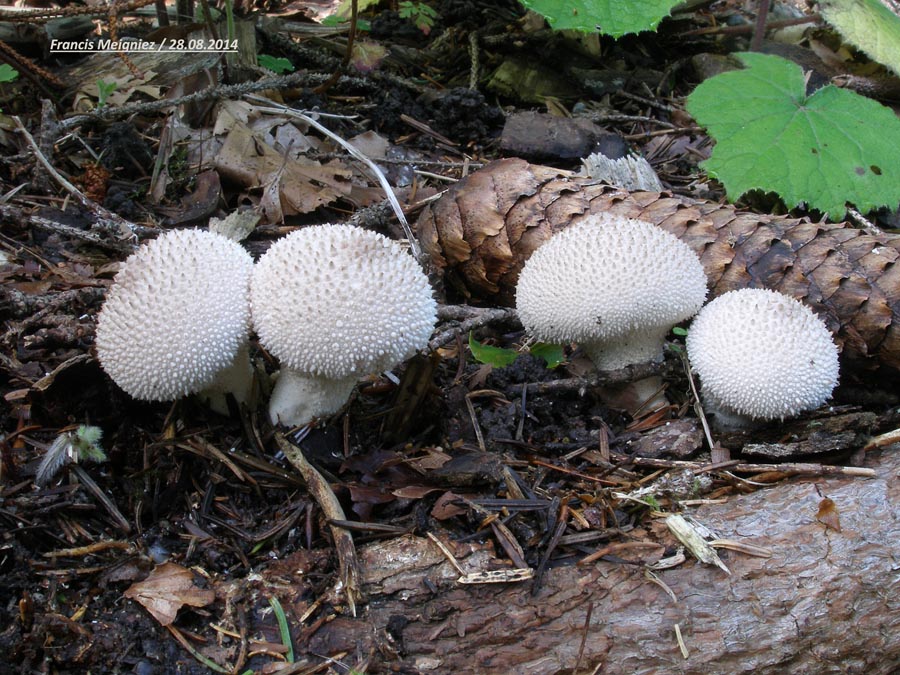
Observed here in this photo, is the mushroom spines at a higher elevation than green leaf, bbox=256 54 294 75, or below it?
below

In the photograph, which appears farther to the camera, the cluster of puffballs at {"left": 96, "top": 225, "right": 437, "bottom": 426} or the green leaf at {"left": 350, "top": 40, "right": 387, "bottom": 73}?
the green leaf at {"left": 350, "top": 40, "right": 387, "bottom": 73}

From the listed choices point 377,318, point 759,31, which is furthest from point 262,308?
point 759,31

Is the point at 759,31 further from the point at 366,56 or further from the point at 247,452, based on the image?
the point at 247,452

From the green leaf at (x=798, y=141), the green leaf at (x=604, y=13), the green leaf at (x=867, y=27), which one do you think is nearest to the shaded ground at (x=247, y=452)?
the green leaf at (x=798, y=141)

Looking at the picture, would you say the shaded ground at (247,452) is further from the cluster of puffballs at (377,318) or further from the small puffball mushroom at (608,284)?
the small puffball mushroom at (608,284)

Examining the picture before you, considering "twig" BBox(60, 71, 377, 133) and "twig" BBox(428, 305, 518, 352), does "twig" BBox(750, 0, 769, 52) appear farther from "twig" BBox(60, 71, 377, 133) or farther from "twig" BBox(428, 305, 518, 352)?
"twig" BBox(428, 305, 518, 352)

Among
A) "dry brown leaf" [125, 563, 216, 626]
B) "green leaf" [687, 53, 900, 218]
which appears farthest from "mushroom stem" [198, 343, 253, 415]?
"green leaf" [687, 53, 900, 218]
